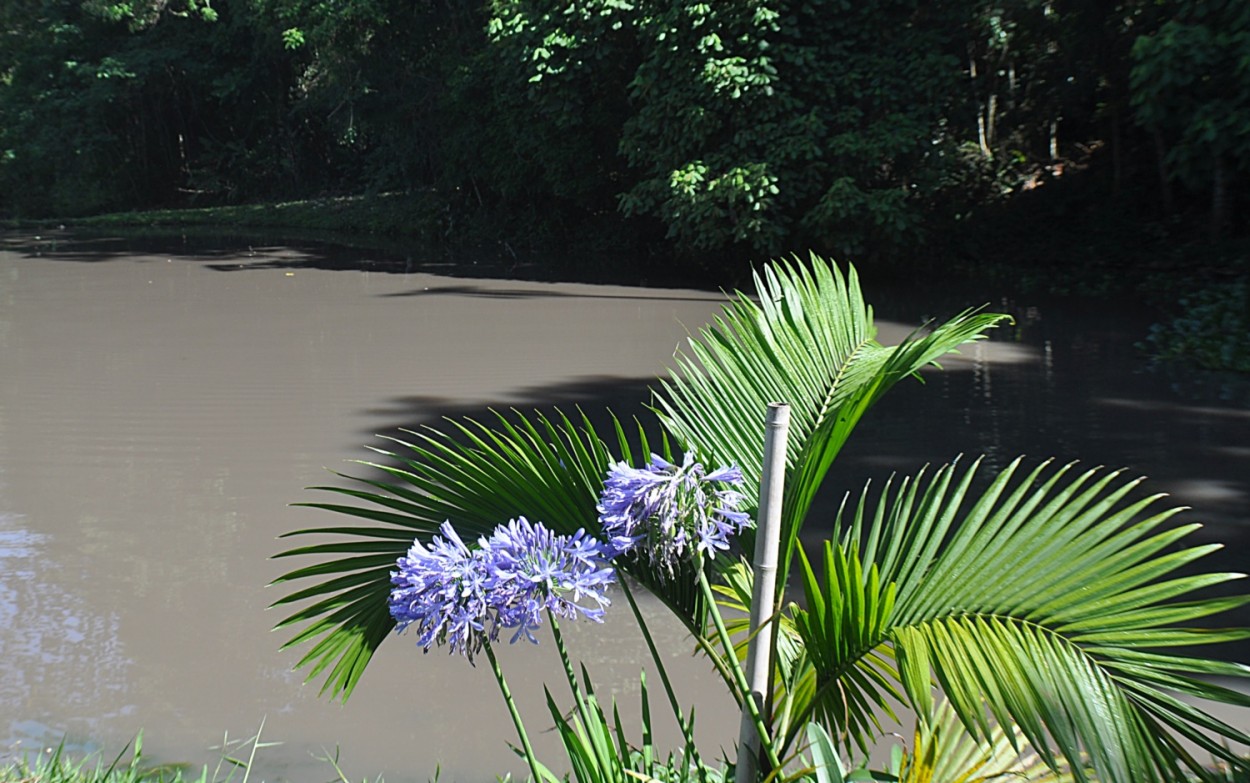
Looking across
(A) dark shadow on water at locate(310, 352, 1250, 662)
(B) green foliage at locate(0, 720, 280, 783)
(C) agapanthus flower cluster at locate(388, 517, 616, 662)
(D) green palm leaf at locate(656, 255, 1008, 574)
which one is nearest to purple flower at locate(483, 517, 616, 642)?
(C) agapanthus flower cluster at locate(388, 517, 616, 662)

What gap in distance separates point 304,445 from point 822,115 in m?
7.93

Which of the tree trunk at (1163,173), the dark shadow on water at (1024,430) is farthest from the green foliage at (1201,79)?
the dark shadow on water at (1024,430)

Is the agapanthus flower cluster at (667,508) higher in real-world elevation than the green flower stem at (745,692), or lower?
higher

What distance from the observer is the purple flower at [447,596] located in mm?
1699

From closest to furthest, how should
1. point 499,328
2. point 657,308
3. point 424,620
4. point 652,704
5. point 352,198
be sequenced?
point 424,620 < point 652,704 < point 499,328 < point 657,308 < point 352,198

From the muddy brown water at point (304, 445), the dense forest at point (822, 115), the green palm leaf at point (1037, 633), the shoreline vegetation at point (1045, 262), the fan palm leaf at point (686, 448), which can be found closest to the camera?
the green palm leaf at point (1037, 633)

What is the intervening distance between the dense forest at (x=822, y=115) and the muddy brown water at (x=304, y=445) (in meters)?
1.39

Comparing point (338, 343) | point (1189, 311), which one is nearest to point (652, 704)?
point (338, 343)

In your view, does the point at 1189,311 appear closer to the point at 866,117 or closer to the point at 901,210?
the point at 901,210

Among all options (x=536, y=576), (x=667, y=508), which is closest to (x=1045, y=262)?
(x=667, y=508)

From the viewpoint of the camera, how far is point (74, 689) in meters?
3.67

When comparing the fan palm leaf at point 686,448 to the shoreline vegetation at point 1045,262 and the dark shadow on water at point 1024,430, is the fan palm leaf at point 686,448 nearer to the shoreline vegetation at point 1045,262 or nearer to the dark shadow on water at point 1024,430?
the dark shadow on water at point 1024,430

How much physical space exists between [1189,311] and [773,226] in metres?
4.15

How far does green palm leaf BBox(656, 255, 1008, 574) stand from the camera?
2.28 meters
